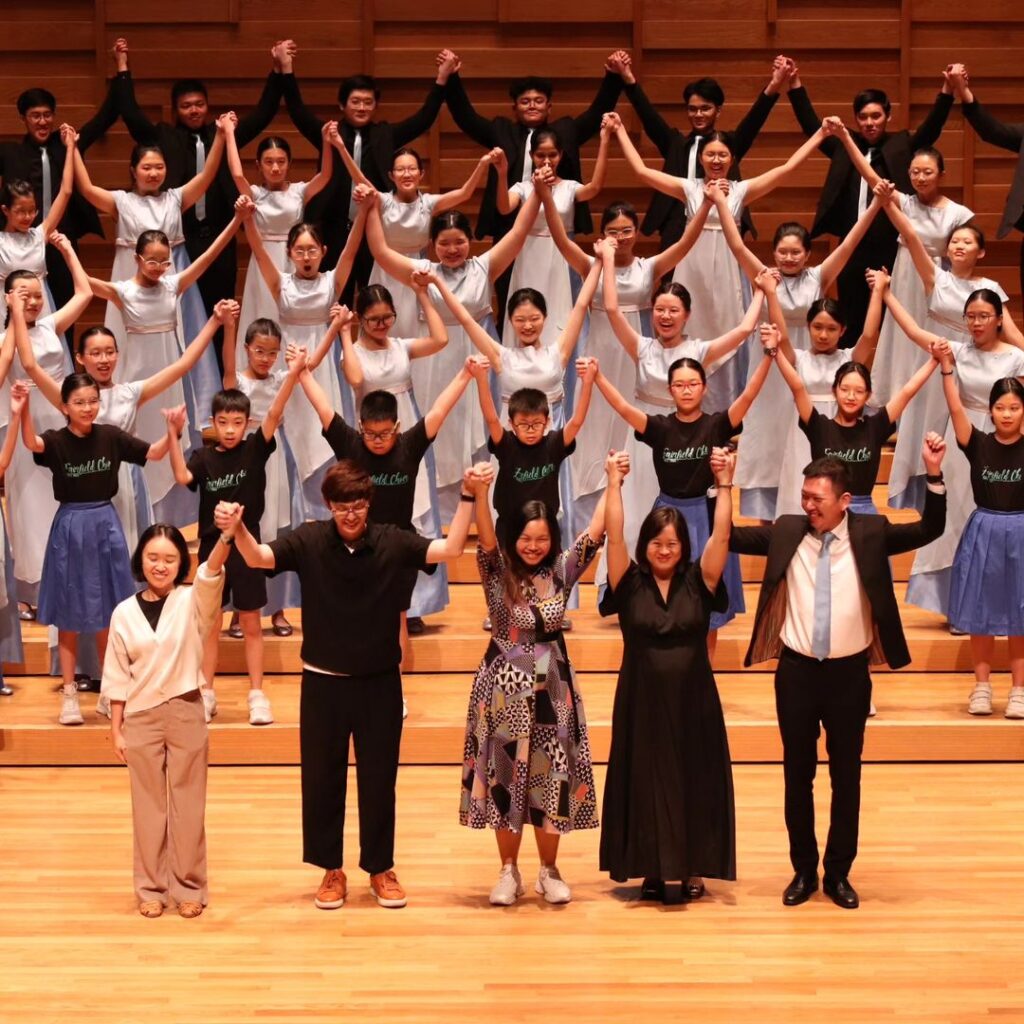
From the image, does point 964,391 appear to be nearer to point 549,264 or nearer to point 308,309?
point 549,264

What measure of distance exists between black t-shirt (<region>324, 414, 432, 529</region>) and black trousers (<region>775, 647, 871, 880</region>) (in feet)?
4.95

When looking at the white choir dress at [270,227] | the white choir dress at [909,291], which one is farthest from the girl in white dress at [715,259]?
the white choir dress at [270,227]

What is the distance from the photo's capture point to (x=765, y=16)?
7.89 metres

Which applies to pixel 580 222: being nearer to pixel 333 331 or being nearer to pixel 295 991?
pixel 333 331

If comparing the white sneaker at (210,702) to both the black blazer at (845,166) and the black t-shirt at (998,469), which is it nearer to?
the black t-shirt at (998,469)

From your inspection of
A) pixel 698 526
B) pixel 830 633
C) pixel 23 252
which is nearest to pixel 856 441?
pixel 698 526

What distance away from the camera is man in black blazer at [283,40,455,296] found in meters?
6.83

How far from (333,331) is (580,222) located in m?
1.44

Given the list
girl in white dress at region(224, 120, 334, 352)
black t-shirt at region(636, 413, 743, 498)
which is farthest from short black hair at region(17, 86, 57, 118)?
black t-shirt at region(636, 413, 743, 498)

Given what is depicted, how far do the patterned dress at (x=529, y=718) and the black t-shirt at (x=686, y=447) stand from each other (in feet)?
3.77

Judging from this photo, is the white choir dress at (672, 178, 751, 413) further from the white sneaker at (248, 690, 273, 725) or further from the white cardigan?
the white cardigan

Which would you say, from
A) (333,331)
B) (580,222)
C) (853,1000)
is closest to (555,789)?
(853,1000)

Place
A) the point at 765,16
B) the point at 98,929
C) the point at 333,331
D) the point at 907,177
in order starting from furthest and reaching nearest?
the point at 765,16 → the point at 907,177 → the point at 333,331 → the point at 98,929

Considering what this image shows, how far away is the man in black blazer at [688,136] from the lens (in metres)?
6.85
